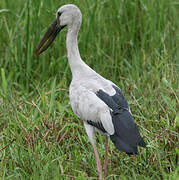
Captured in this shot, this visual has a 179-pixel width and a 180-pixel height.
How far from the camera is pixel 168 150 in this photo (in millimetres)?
3830

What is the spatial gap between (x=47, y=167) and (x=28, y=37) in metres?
2.18

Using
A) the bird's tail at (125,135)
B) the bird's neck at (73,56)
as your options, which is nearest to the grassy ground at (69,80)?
the bird's tail at (125,135)

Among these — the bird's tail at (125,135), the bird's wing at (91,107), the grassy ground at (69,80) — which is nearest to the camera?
the bird's tail at (125,135)

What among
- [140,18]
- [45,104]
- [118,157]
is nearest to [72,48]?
[45,104]

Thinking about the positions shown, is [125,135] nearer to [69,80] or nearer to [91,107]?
[91,107]

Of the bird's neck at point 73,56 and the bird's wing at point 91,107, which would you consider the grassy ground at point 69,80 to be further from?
the bird's neck at point 73,56

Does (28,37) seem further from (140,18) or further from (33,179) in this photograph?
(33,179)

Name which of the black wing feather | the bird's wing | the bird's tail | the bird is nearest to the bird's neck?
the bird

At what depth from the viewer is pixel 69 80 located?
5.50m

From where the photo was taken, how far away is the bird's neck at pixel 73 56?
403cm

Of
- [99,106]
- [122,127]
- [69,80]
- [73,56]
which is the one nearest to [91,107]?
[99,106]

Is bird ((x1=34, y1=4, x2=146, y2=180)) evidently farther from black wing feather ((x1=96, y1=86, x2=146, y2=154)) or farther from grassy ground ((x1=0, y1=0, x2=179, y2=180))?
grassy ground ((x1=0, y1=0, x2=179, y2=180))

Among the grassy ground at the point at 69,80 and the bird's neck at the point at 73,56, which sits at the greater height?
the bird's neck at the point at 73,56

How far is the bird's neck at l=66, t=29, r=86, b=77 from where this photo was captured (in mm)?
4027
